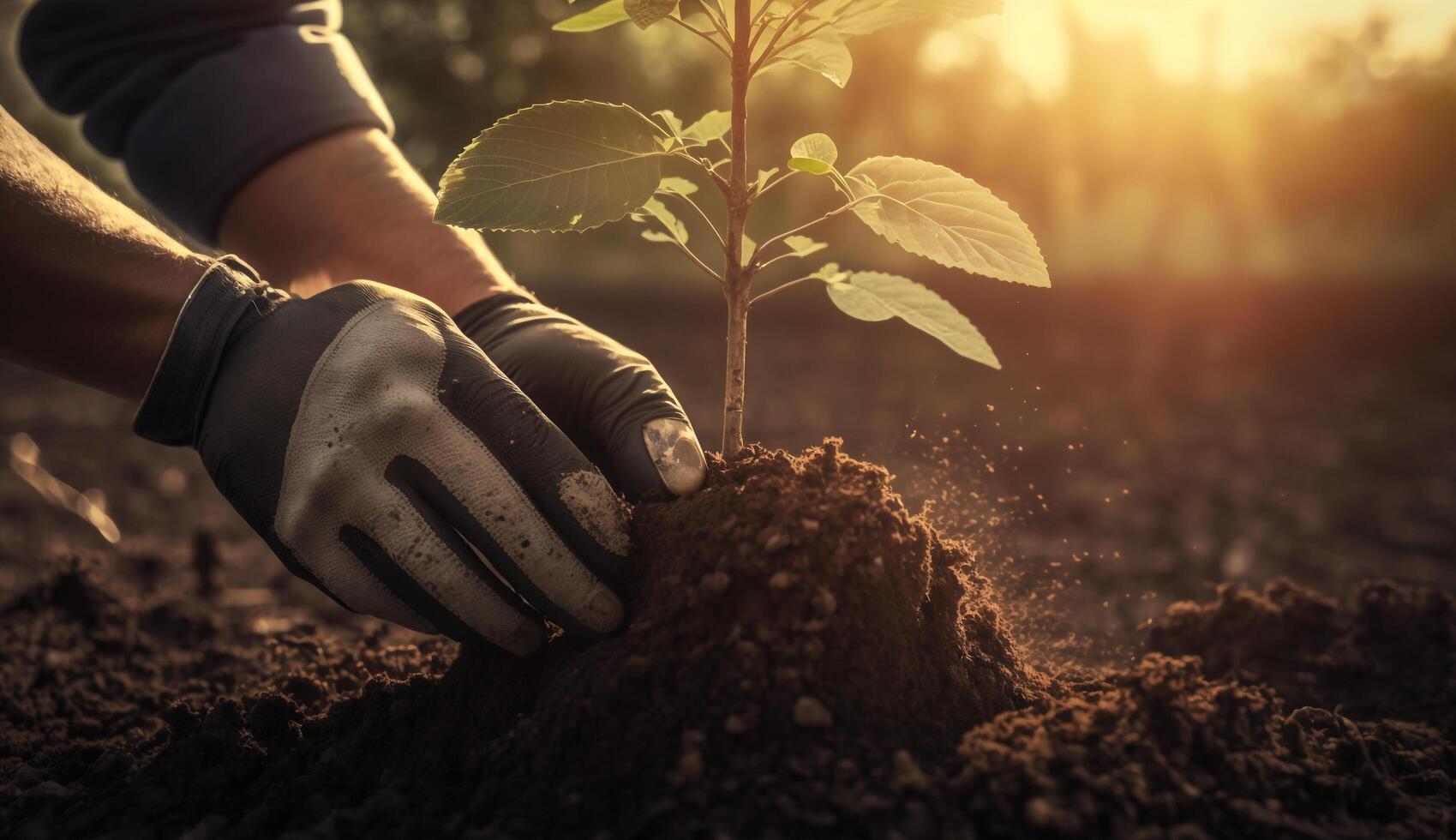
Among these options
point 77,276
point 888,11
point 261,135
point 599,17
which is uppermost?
point 888,11

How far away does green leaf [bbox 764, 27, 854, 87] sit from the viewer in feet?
5.20

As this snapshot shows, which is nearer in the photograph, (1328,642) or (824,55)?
(824,55)

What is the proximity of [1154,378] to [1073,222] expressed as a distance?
3.69 metres

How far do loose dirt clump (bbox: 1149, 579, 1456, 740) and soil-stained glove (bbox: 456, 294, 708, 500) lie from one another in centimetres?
143

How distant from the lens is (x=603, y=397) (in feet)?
6.25

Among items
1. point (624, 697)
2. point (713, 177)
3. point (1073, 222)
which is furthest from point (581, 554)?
point (1073, 222)

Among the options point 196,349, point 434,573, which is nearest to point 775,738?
point 434,573

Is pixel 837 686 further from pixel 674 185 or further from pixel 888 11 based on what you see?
pixel 888 11

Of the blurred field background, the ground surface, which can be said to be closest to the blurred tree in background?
the blurred field background

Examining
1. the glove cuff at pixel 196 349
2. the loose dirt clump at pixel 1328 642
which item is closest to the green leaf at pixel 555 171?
the glove cuff at pixel 196 349

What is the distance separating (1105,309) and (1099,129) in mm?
1768

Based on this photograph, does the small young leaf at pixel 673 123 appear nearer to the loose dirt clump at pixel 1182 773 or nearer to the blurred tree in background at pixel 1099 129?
the loose dirt clump at pixel 1182 773

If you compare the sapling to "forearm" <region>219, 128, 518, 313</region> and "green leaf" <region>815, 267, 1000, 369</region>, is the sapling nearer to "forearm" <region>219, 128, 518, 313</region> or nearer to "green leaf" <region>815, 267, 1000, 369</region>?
"green leaf" <region>815, 267, 1000, 369</region>

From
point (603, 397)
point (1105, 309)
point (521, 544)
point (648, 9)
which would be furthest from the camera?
point (1105, 309)
